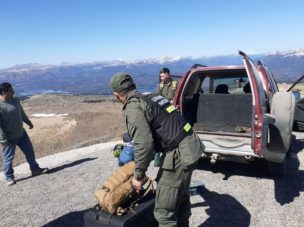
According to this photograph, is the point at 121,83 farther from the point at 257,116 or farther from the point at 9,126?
the point at 9,126

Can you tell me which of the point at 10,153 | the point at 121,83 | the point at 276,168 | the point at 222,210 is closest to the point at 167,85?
the point at 276,168

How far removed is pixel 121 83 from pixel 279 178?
411 centimetres

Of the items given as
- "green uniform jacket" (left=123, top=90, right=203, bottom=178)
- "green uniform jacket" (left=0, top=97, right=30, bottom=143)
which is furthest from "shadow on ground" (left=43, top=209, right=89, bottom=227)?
"green uniform jacket" (left=0, top=97, right=30, bottom=143)

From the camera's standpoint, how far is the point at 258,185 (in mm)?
6203

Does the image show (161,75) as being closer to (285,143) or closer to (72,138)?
(285,143)

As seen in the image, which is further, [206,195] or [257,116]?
[206,195]

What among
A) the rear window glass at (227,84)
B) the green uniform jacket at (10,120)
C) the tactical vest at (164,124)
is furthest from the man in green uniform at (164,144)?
the rear window glass at (227,84)

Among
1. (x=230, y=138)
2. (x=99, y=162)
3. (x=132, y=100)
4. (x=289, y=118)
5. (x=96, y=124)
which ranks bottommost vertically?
(x=96, y=124)

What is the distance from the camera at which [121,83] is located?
358 centimetres

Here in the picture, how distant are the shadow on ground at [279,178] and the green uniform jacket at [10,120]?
3611 mm

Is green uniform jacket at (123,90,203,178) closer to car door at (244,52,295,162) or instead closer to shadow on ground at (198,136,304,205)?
car door at (244,52,295,162)

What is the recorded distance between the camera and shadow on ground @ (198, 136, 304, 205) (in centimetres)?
578

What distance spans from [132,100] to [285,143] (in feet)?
10.5

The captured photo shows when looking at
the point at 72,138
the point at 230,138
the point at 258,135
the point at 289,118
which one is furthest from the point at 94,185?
the point at 72,138
